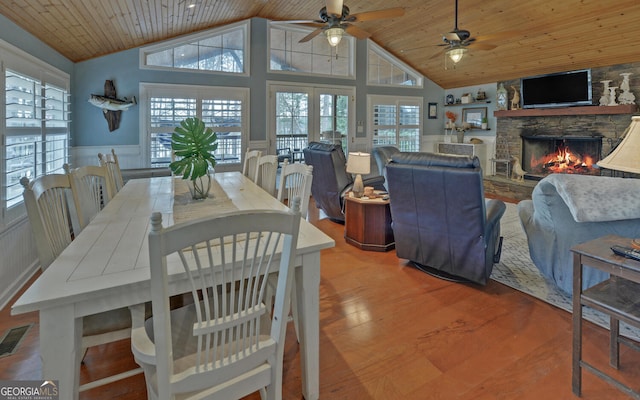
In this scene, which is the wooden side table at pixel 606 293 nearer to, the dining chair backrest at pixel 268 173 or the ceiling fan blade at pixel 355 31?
the dining chair backrest at pixel 268 173

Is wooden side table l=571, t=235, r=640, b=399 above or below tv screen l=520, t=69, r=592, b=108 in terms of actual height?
below

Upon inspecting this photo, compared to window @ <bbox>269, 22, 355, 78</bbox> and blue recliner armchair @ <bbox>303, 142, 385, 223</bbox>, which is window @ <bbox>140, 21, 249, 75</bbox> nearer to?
window @ <bbox>269, 22, 355, 78</bbox>

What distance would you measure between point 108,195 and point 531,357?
3.05 metres

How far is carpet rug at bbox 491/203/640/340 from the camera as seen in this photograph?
2.37 m

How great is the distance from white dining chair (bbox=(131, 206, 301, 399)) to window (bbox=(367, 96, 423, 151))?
6.70 meters

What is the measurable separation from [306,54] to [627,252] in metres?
6.32

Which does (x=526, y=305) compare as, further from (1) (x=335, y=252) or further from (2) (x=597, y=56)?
(2) (x=597, y=56)

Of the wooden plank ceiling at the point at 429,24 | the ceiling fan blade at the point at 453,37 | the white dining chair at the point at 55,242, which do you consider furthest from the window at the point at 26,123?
the ceiling fan blade at the point at 453,37

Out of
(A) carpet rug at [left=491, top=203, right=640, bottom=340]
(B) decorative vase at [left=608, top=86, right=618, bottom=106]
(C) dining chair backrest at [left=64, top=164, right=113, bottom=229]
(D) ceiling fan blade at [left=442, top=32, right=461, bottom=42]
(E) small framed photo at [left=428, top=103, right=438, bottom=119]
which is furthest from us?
(E) small framed photo at [left=428, top=103, right=438, bottom=119]

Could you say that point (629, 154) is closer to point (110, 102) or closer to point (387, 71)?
point (110, 102)

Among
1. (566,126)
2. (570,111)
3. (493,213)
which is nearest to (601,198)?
(493,213)

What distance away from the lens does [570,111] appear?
5.92 metres

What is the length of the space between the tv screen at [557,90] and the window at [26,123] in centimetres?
724

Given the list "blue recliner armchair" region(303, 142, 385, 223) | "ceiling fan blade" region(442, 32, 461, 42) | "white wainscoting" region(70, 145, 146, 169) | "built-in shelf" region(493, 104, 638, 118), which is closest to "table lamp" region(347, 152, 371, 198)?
"blue recliner armchair" region(303, 142, 385, 223)
